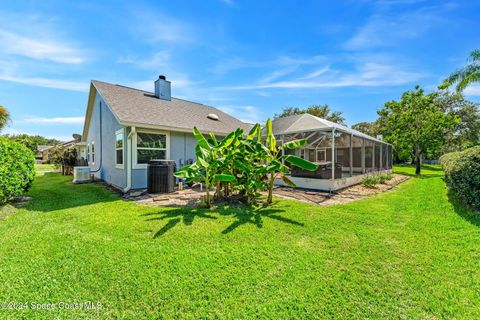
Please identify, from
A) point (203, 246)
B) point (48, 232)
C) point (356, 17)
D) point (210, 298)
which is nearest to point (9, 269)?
point (48, 232)

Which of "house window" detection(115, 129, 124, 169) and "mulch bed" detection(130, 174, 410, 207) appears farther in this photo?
"house window" detection(115, 129, 124, 169)

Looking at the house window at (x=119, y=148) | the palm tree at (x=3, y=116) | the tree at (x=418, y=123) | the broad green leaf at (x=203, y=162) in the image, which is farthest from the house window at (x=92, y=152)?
the tree at (x=418, y=123)

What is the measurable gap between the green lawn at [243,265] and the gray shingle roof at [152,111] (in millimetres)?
4911

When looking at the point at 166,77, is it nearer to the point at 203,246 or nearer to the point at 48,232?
the point at 48,232

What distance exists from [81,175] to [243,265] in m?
12.9

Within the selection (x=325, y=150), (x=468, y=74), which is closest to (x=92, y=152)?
(x=325, y=150)

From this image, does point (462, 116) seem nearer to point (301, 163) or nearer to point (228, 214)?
point (301, 163)

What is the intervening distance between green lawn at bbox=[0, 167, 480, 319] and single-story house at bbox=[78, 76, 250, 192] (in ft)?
12.9

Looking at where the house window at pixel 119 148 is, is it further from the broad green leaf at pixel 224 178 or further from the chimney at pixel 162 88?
the broad green leaf at pixel 224 178

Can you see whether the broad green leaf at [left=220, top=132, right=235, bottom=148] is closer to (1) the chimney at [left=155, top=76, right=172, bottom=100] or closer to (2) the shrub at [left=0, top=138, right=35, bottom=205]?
(2) the shrub at [left=0, top=138, right=35, bottom=205]

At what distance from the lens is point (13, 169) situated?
612cm

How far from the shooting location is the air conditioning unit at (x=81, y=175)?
11685 mm

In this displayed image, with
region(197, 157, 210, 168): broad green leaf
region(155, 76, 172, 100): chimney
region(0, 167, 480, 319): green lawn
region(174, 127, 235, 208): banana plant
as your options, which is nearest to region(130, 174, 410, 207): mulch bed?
region(174, 127, 235, 208): banana plant

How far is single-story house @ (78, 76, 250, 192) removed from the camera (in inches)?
346
